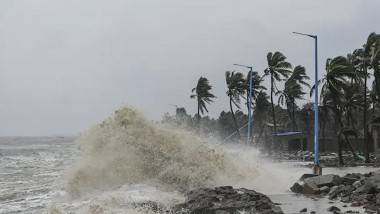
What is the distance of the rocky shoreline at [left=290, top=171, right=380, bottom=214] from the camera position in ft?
45.4

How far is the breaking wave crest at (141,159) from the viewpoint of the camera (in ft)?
68.1

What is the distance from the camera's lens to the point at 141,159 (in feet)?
72.6

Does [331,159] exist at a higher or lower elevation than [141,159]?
lower

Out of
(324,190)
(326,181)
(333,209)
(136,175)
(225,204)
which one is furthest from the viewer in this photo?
(136,175)

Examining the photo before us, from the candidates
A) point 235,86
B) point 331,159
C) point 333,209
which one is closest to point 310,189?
point 333,209

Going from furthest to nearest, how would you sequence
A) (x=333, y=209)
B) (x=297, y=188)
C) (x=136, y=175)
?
(x=136, y=175) < (x=297, y=188) < (x=333, y=209)

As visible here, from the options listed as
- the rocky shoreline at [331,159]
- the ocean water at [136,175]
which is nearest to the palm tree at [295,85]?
the rocky shoreline at [331,159]

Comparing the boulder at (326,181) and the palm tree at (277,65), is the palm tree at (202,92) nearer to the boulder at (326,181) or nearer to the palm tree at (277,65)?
the palm tree at (277,65)

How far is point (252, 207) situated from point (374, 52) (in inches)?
955

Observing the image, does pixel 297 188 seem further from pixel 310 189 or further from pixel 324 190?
pixel 324 190

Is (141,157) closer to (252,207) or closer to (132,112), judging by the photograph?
(132,112)

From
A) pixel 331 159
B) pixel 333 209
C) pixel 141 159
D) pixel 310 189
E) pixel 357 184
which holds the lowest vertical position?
pixel 333 209

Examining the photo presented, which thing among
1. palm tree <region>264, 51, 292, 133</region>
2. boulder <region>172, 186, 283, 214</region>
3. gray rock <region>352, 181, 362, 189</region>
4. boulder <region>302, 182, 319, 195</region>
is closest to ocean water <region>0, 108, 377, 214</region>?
boulder <region>302, 182, 319, 195</region>

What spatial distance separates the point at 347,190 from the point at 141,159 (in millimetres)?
9129
